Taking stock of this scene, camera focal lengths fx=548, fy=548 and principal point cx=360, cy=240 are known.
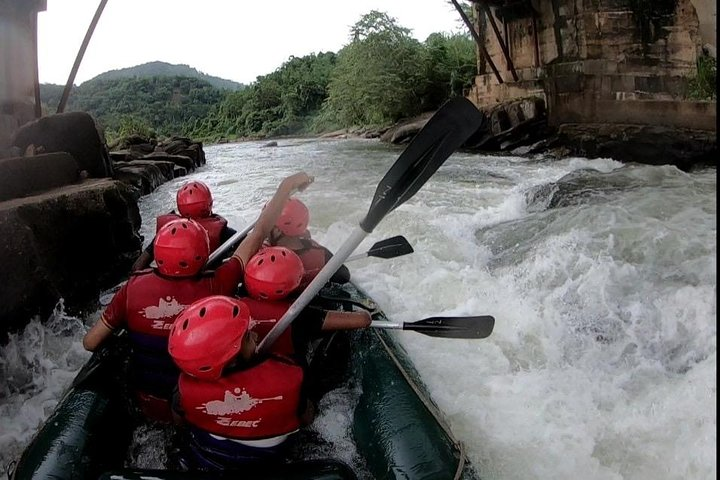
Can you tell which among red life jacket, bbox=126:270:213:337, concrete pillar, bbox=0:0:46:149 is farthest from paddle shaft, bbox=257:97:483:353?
concrete pillar, bbox=0:0:46:149

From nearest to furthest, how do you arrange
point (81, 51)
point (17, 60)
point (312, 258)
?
1. point (312, 258)
2. point (81, 51)
3. point (17, 60)

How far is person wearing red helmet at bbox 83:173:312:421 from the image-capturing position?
225 centimetres

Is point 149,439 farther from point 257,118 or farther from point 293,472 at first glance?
point 257,118

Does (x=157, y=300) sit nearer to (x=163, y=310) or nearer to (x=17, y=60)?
(x=163, y=310)

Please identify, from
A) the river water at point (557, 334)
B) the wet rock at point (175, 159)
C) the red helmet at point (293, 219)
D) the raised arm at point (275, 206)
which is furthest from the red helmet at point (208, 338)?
the wet rock at point (175, 159)

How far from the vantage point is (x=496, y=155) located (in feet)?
43.4

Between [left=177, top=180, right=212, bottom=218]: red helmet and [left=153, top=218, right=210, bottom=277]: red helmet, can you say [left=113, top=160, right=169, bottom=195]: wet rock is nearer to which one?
[left=177, top=180, right=212, bottom=218]: red helmet

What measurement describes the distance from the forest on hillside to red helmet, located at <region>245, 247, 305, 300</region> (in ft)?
45.2

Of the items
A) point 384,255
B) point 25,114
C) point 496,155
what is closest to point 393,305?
point 384,255

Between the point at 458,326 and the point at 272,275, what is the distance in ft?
3.30

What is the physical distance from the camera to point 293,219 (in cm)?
327

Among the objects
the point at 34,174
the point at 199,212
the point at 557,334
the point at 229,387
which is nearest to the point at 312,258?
the point at 199,212

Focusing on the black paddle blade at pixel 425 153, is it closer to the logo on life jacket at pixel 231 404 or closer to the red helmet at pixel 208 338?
the red helmet at pixel 208 338

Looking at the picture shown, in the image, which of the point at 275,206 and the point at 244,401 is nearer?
the point at 244,401
